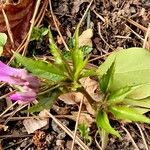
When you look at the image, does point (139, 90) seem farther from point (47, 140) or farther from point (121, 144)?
point (47, 140)

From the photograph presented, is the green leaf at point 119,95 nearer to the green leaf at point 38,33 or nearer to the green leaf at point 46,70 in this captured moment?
the green leaf at point 46,70

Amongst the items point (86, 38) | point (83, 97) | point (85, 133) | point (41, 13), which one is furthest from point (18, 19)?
point (85, 133)

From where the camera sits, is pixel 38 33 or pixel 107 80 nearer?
pixel 107 80

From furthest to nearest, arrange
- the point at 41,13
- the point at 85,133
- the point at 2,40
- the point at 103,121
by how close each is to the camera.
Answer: the point at 41,13
the point at 2,40
the point at 85,133
the point at 103,121

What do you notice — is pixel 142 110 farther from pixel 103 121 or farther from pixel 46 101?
pixel 46 101

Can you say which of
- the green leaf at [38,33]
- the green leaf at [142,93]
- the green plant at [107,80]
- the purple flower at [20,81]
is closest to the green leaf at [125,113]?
the green plant at [107,80]

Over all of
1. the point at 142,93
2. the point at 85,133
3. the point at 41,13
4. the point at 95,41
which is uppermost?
the point at 41,13

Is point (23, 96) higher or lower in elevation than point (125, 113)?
higher

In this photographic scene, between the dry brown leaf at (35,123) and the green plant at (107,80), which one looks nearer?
the green plant at (107,80)

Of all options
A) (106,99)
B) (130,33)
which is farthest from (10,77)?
(130,33)
